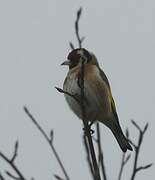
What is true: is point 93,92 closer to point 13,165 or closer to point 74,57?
point 74,57

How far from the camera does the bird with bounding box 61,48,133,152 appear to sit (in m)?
5.40

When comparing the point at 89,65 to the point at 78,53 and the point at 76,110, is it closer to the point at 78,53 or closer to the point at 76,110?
the point at 78,53

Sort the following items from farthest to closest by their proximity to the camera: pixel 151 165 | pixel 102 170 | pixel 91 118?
pixel 91 118 < pixel 151 165 < pixel 102 170

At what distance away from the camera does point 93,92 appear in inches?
215

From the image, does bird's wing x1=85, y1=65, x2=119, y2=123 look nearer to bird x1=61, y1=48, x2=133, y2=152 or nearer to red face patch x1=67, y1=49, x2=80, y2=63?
bird x1=61, y1=48, x2=133, y2=152

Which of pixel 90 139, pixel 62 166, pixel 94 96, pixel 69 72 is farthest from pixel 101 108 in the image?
pixel 62 166

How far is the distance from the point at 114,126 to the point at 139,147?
2587 millimetres

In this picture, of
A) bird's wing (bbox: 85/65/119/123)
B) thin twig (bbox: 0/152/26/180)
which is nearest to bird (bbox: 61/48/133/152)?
bird's wing (bbox: 85/65/119/123)

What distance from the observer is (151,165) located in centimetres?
351

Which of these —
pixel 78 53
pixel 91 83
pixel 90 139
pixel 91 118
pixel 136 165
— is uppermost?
pixel 78 53

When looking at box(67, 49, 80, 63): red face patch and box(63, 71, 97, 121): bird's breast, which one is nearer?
box(63, 71, 97, 121): bird's breast

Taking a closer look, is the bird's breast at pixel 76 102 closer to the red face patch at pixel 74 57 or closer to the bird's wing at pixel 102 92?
the bird's wing at pixel 102 92

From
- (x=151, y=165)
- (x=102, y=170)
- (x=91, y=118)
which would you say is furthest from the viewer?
(x=91, y=118)

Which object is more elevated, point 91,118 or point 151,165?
point 91,118
